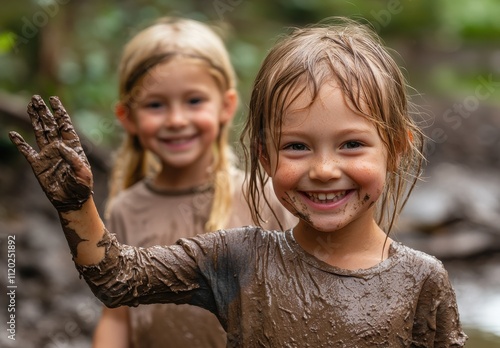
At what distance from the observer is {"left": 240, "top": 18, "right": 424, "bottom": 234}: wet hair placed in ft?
7.97

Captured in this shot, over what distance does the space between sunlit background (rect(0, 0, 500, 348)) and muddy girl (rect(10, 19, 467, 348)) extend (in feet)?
2.30

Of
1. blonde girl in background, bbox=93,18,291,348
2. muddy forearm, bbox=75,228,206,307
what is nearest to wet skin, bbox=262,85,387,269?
muddy forearm, bbox=75,228,206,307

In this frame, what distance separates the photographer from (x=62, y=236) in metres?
6.39

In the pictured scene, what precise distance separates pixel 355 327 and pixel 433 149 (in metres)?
7.82

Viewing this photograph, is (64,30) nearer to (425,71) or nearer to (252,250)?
(252,250)

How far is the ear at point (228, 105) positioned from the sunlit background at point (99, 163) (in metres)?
0.08

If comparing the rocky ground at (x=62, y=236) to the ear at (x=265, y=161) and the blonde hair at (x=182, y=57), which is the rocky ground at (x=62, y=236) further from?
the ear at (x=265, y=161)

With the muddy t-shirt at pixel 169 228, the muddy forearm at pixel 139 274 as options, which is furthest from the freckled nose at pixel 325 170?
the muddy t-shirt at pixel 169 228

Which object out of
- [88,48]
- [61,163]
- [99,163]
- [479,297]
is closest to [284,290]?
[61,163]

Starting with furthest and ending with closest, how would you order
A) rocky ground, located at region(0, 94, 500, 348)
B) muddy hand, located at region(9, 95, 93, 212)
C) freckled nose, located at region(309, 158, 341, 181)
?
rocky ground, located at region(0, 94, 500, 348) → freckled nose, located at region(309, 158, 341, 181) → muddy hand, located at region(9, 95, 93, 212)

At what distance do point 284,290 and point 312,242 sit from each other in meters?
0.16

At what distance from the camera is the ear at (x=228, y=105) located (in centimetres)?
410

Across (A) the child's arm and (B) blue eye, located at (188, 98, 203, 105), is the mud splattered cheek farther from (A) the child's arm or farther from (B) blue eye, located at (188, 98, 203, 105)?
(B) blue eye, located at (188, 98, 203, 105)

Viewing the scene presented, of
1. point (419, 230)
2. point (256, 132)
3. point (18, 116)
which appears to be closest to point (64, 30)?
point (18, 116)
